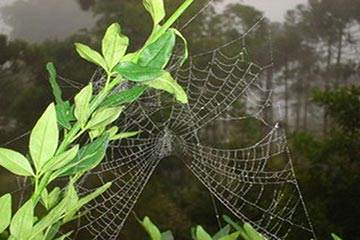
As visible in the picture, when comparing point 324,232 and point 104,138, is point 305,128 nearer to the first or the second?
point 324,232

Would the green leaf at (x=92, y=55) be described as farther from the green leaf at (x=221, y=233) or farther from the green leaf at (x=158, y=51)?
the green leaf at (x=221, y=233)

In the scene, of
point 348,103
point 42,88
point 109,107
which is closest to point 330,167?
point 348,103

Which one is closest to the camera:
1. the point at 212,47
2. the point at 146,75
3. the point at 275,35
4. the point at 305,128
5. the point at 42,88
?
the point at 146,75

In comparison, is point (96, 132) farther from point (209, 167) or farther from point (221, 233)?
point (209, 167)

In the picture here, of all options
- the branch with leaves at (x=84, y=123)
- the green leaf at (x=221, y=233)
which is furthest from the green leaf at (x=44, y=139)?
the green leaf at (x=221, y=233)

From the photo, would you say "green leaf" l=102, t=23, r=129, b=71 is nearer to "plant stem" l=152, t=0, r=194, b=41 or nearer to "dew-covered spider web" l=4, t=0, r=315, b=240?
"plant stem" l=152, t=0, r=194, b=41

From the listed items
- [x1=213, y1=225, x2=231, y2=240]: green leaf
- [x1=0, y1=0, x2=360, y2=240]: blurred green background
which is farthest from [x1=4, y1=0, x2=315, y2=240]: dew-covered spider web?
[x1=213, y1=225, x2=231, y2=240]: green leaf
